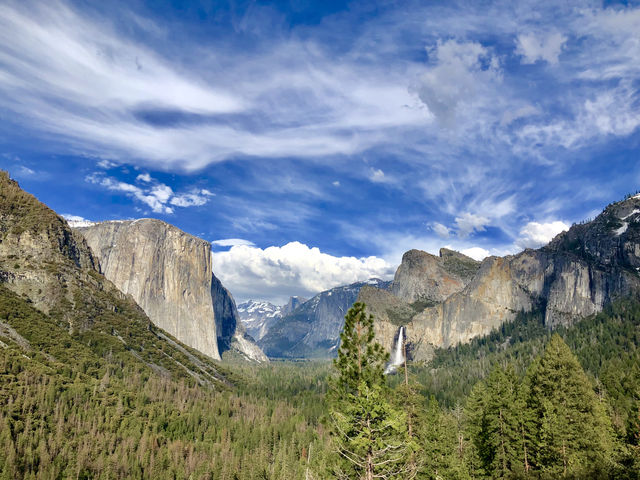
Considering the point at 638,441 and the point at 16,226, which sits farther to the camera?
the point at 16,226

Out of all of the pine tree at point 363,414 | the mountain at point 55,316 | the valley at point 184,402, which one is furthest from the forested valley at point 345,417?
the mountain at point 55,316

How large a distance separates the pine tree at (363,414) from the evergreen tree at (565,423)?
1928cm

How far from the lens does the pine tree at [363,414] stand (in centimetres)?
1905

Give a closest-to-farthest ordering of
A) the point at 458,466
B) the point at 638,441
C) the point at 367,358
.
Answer: the point at 367,358 → the point at 638,441 → the point at 458,466

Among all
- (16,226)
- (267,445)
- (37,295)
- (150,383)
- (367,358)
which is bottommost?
(267,445)

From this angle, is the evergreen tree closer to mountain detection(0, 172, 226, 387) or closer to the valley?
the valley

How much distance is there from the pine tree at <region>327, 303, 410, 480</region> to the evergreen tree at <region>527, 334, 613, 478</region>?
19.3 m

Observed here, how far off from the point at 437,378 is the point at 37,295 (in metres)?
184

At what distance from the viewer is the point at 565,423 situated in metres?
35.8

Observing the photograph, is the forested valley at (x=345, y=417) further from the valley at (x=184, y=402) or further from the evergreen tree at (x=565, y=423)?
the valley at (x=184, y=402)

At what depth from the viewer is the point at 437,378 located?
193 meters

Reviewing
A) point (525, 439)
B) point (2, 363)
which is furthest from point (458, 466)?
point (2, 363)

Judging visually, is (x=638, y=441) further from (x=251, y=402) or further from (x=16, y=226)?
(x=16, y=226)

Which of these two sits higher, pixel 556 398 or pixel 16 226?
pixel 16 226
